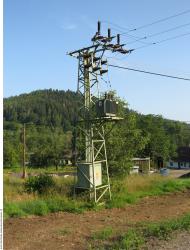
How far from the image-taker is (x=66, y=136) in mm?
108688

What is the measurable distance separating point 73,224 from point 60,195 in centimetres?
421

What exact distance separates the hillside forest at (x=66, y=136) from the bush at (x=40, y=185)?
2.87 meters

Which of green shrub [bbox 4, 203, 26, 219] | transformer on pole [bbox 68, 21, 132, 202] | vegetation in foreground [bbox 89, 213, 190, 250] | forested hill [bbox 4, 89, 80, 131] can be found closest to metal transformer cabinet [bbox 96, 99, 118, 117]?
transformer on pole [bbox 68, 21, 132, 202]

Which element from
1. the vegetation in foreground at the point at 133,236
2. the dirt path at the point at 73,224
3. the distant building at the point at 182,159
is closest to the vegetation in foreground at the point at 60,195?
the dirt path at the point at 73,224

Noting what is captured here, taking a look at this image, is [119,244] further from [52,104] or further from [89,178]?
[52,104]

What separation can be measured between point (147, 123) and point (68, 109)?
322 ft

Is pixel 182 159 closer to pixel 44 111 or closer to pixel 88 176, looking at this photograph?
pixel 44 111

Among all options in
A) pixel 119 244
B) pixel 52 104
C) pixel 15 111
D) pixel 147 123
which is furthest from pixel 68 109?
pixel 119 244

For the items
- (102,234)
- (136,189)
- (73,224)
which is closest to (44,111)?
(136,189)

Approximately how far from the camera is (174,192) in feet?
65.9

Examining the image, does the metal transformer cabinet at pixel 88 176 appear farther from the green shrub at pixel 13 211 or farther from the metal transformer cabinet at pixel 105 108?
the green shrub at pixel 13 211

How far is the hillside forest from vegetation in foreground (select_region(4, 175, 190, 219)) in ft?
4.89

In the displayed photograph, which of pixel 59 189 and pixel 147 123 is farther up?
pixel 147 123

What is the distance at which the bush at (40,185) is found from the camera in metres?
16.2
